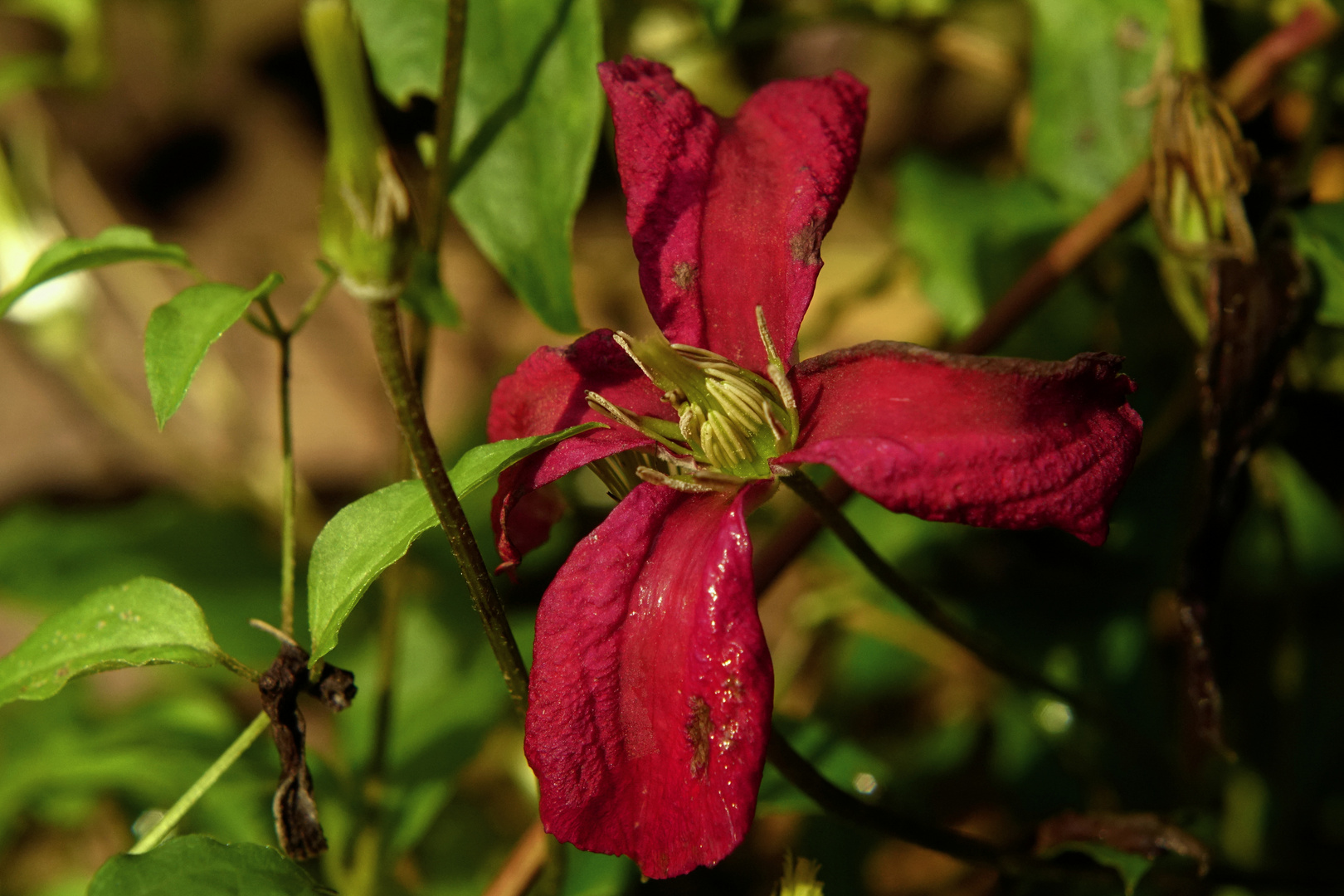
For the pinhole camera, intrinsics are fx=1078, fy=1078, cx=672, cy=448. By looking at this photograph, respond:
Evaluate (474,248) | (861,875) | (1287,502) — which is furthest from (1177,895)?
(474,248)

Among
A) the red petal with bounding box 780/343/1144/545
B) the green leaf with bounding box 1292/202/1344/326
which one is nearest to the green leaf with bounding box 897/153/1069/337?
the green leaf with bounding box 1292/202/1344/326

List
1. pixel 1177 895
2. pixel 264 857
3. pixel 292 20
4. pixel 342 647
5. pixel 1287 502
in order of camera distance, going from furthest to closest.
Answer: pixel 292 20
pixel 342 647
pixel 1287 502
pixel 1177 895
pixel 264 857

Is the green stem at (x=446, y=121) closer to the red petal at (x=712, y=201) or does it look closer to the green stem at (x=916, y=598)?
the red petal at (x=712, y=201)

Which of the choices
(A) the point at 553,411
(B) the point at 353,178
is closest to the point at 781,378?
(A) the point at 553,411

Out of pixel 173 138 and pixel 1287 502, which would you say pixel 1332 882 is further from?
pixel 173 138

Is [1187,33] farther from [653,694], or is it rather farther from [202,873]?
[202,873]
